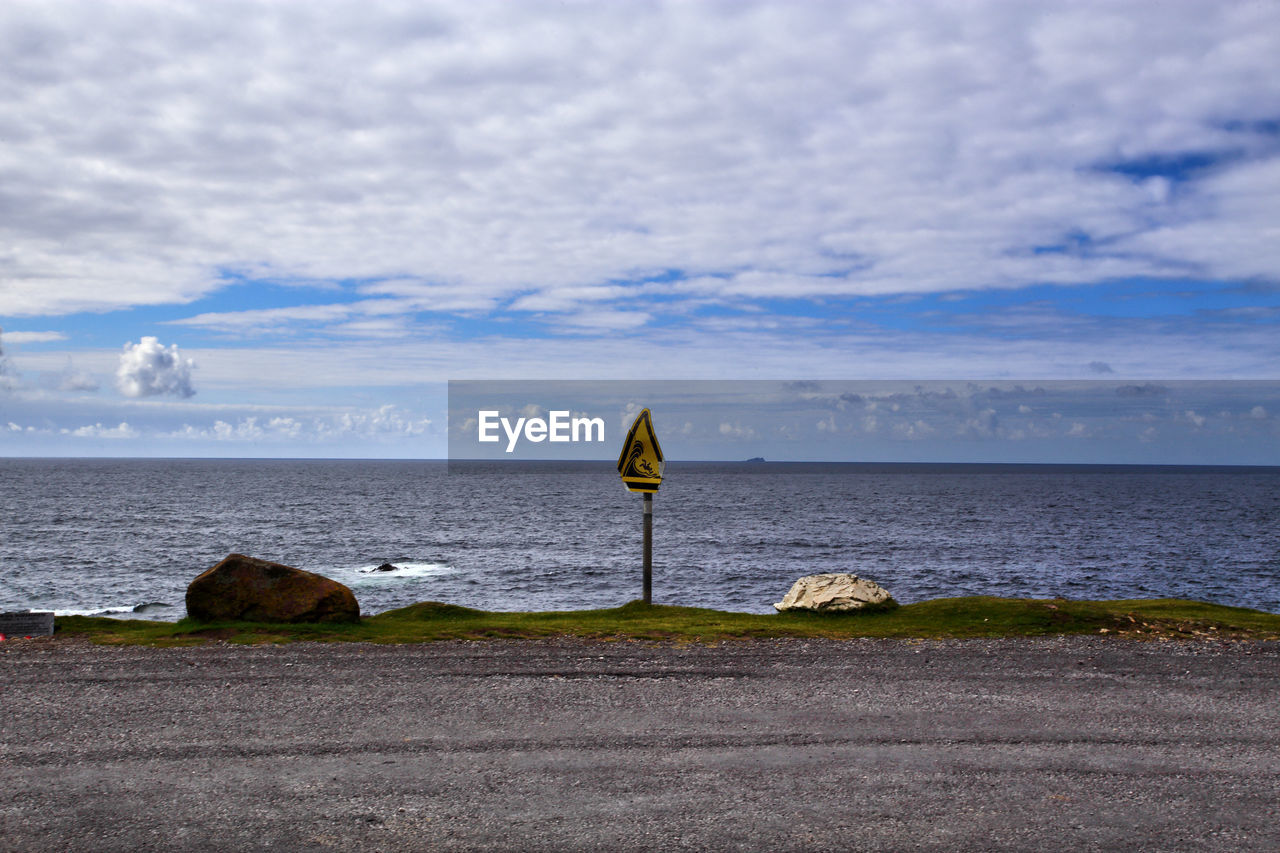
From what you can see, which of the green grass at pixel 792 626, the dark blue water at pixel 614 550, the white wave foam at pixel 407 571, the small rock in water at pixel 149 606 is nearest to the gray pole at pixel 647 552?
the green grass at pixel 792 626

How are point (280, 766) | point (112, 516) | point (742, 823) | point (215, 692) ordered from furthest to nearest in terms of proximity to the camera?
1. point (112, 516)
2. point (215, 692)
3. point (280, 766)
4. point (742, 823)

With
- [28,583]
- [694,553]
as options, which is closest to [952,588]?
[694,553]

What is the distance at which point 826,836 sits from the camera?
197 inches

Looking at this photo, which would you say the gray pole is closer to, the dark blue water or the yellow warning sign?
the yellow warning sign

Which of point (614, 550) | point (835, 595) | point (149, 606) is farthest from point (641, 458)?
point (614, 550)

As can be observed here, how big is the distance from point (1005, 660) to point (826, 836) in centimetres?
540

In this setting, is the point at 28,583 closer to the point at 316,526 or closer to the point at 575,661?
the point at 316,526

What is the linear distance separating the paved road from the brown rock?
195cm

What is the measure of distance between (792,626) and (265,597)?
746 cm

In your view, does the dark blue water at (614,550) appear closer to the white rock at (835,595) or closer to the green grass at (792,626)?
the white rock at (835,595)

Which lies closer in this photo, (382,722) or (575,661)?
(382,722)

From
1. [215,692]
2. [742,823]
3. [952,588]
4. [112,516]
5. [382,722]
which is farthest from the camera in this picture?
[112,516]

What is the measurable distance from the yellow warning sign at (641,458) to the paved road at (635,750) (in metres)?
5.33

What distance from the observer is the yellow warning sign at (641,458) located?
48.7 feet
